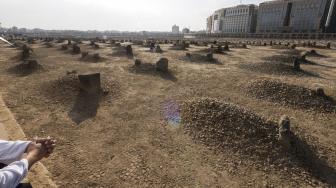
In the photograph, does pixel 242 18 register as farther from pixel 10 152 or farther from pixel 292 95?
pixel 10 152

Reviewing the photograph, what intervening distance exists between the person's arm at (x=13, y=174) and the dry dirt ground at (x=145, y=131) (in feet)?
12.9

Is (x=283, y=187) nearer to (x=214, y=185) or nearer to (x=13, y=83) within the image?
Answer: (x=214, y=185)

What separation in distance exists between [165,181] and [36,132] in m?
5.28

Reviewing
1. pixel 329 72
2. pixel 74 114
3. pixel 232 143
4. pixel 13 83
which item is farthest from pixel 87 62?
pixel 329 72

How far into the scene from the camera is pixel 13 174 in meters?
3.01

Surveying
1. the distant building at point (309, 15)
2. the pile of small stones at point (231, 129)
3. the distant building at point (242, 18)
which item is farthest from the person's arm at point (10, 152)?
the distant building at point (242, 18)

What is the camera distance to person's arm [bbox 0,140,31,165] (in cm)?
343

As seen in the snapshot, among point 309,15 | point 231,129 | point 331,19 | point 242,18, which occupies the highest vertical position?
point 242,18

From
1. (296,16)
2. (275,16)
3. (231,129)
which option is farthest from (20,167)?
(275,16)

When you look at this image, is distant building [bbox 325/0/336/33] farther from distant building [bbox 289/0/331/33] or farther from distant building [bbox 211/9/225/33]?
Result: distant building [bbox 211/9/225/33]

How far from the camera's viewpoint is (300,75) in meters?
17.9

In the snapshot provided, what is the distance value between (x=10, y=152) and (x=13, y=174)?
0.59 m

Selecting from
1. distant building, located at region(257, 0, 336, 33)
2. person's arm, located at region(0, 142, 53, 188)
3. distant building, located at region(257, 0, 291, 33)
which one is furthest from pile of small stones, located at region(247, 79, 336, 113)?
distant building, located at region(257, 0, 291, 33)

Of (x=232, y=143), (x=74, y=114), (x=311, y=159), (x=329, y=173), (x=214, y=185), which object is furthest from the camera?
(x=74, y=114)
